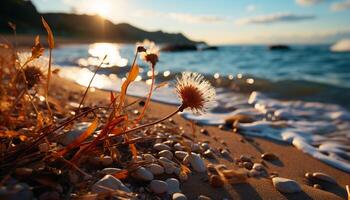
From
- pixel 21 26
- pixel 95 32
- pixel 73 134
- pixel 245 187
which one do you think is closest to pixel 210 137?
pixel 245 187

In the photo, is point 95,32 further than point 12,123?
Yes

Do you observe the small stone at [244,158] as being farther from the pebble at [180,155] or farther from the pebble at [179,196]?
the pebble at [179,196]

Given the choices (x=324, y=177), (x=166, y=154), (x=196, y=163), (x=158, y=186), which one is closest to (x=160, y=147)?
(x=166, y=154)

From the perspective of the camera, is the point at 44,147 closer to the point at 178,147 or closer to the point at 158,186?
the point at 158,186

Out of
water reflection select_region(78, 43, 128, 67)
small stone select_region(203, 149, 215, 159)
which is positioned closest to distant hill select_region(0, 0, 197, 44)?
water reflection select_region(78, 43, 128, 67)

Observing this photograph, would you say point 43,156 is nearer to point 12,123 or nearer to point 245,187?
point 12,123

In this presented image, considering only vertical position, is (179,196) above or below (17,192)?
below
